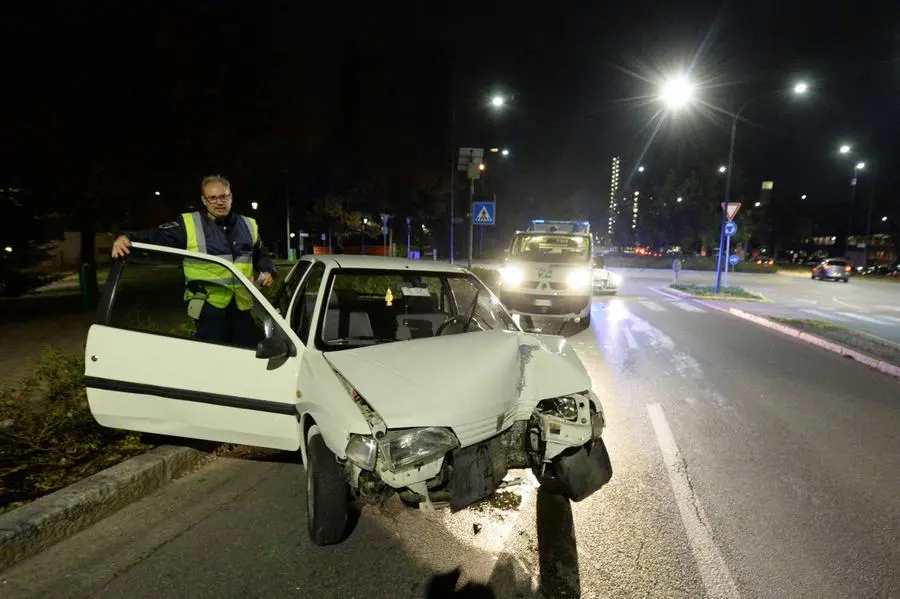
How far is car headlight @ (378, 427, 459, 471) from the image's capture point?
8.59 feet

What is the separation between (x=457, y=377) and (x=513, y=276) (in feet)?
28.4

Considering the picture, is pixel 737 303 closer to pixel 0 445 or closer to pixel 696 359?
pixel 696 359

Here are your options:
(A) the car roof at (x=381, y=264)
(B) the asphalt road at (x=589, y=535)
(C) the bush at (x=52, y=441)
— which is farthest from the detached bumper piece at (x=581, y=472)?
(C) the bush at (x=52, y=441)

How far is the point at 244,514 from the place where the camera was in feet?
11.3

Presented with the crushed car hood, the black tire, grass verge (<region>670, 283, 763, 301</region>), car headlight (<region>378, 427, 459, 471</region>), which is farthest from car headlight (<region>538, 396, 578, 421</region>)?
grass verge (<region>670, 283, 763, 301</region>)

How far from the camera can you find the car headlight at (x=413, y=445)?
8.59 ft

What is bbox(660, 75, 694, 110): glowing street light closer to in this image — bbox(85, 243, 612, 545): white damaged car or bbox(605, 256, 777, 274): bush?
bbox(85, 243, 612, 545): white damaged car

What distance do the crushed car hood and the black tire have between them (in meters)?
0.49

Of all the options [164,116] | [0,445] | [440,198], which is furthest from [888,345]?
[440,198]

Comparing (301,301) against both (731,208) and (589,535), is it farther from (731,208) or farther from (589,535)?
(731,208)

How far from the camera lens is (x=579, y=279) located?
36.3 ft

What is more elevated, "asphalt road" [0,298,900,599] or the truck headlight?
the truck headlight

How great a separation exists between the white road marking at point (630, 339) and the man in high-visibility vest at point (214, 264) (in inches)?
283

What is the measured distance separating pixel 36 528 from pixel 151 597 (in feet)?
3.06
